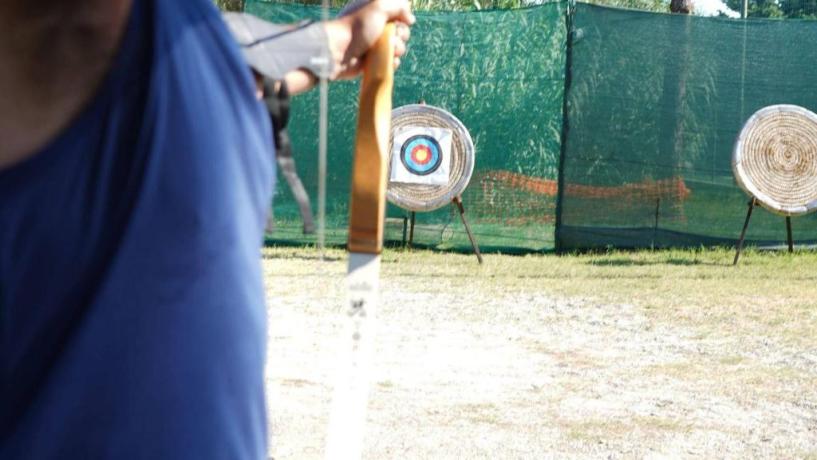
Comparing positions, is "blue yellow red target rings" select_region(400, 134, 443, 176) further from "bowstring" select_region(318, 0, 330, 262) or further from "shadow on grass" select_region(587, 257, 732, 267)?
"bowstring" select_region(318, 0, 330, 262)

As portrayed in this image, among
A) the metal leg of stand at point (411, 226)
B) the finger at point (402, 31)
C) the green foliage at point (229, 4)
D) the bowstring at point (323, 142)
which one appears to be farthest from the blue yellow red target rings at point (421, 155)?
the bowstring at point (323, 142)

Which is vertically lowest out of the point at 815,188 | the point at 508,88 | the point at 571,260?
the point at 571,260

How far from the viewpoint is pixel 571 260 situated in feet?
28.8

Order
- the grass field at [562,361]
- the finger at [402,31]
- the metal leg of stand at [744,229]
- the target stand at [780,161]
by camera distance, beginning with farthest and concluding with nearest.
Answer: the target stand at [780,161], the metal leg of stand at [744,229], the grass field at [562,361], the finger at [402,31]

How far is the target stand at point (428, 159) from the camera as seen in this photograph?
9.01 metres

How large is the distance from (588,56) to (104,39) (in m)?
8.53

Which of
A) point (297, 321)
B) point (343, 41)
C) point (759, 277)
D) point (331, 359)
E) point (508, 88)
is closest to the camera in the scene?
point (343, 41)

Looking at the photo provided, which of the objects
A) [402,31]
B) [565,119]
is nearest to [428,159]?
[565,119]

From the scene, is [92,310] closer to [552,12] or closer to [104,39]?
[104,39]

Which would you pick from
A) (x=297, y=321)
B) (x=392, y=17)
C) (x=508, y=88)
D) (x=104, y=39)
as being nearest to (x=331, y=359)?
(x=297, y=321)

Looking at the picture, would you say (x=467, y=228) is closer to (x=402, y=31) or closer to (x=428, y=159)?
(x=428, y=159)

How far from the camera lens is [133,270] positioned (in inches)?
35.6

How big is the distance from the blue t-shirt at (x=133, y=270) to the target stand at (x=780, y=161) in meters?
8.14

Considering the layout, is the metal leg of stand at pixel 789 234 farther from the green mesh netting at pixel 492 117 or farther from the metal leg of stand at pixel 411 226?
the metal leg of stand at pixel 411 226
